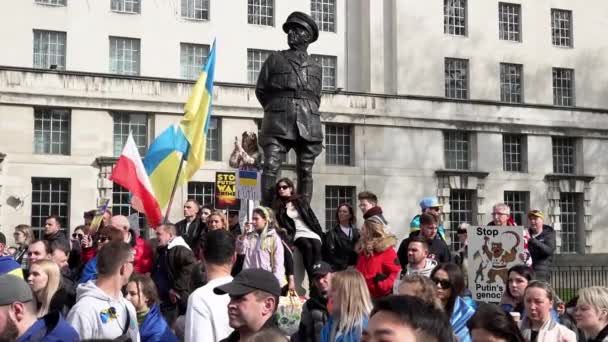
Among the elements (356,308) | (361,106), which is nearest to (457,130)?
(361,106)

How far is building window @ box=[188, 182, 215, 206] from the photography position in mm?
41031

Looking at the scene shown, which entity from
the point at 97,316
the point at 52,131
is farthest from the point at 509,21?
the point at 97,316

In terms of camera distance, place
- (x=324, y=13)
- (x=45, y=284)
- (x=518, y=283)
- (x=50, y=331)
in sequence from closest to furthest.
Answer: (x=50, y=331) < (x=45, y=284) < (x=518, y=283) < (x=324, y=13)

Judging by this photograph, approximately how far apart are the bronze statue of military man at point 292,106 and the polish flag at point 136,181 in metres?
2.46

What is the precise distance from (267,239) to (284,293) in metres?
0.75

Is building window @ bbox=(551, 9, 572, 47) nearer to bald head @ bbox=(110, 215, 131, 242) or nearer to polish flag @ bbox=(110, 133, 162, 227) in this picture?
polish flag @ bbox=(110, 133, 162, 227)

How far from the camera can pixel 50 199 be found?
38719 mm

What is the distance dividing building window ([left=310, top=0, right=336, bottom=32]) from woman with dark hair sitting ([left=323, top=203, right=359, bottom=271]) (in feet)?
110

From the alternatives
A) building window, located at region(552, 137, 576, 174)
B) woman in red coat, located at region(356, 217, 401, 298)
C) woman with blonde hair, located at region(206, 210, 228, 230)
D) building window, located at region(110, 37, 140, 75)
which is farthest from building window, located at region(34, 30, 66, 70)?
woman in red coat, located at region(356, 217, 401, 298)

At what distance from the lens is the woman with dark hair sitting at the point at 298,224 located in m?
12.2

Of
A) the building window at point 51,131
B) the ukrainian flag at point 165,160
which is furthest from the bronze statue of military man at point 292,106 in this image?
the building window at point 51,131

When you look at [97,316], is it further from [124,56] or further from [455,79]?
[455,79]

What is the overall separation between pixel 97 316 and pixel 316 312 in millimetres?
2624

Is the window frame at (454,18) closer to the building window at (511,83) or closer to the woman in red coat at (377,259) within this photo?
the building window at (511,83)
